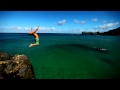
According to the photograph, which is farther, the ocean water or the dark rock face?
the ocean water

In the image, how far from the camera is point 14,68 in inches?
166

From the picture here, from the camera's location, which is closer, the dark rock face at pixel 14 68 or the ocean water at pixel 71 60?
the dark rock face at pixel 14 68

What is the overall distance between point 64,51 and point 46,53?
3.79 feet

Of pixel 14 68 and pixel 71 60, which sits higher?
pixel 14 68

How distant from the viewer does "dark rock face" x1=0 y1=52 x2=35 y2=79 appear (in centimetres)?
405

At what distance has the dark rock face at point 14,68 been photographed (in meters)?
4.05

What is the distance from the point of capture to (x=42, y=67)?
5.38 m

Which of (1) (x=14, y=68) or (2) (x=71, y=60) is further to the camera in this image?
(2) (x=71, y=60)
